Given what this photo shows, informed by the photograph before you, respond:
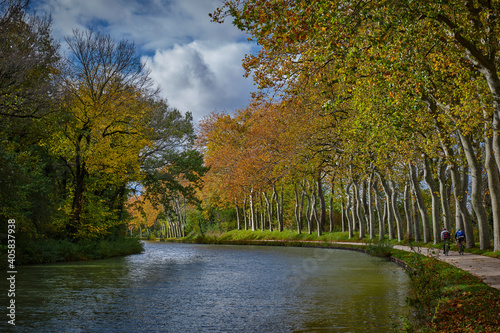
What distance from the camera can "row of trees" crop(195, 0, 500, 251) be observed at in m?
10.7

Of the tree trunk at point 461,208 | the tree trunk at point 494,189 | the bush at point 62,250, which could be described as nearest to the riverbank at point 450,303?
the tree trunk at point 494,189

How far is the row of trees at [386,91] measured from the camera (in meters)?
10.7

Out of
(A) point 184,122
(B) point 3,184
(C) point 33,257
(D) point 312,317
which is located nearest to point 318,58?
(D) point 312,317

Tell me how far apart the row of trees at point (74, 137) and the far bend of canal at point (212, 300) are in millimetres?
5063

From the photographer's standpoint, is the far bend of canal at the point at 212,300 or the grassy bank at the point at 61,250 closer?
the far bend of canal at the point at 212,300

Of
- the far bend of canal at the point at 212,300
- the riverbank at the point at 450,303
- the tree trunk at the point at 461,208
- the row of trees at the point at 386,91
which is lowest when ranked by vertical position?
the far bend of canal at the point at 212,300

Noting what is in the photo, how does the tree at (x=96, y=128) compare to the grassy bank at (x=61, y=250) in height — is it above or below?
above

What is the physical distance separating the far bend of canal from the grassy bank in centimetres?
363

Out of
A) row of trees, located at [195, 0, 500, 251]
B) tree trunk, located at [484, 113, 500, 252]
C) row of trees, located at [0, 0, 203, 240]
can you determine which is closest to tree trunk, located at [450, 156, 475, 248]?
row of trees, located at [195, 0, 500, 251]

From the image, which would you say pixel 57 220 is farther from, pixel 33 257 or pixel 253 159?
pixel 253 159

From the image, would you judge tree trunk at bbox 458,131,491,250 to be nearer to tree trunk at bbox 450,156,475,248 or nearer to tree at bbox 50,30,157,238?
tree trunk at bbox 450,156,475,248

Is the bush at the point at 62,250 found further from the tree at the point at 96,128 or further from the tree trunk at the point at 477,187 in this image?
the tree trunk at the point at 477,187

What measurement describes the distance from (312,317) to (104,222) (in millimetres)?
25223

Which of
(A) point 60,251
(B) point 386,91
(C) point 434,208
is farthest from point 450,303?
(A) point 60,251
